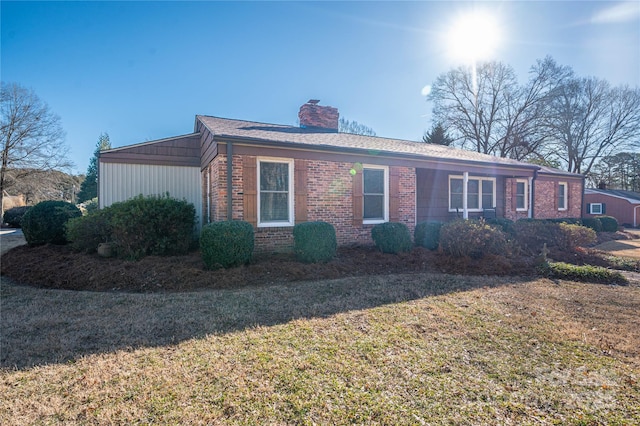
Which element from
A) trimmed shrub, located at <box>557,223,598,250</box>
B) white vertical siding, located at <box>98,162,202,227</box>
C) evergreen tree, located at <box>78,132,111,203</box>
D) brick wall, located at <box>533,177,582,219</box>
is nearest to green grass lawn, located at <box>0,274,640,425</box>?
trimmed shrub, located at <box>557,223,598,250</box>

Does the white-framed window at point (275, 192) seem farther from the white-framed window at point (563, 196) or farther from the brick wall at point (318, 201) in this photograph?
the white-framed window at point (563, 196)

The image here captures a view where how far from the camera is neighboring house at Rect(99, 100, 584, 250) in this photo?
7.75 metres

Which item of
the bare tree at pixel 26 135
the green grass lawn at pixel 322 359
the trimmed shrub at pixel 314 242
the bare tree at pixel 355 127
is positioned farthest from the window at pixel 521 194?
the bare tree at pixel 26 135

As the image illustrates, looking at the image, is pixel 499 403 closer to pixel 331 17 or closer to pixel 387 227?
pixel 387 227

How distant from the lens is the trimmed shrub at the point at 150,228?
7086 mm

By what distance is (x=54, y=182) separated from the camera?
25.0m

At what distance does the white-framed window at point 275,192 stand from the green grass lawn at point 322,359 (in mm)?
3328

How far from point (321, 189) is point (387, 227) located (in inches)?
81.9

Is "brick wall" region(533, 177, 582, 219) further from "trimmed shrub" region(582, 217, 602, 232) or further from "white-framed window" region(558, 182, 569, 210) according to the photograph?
"trimmed shrub" region(582, 217, 602, 232)

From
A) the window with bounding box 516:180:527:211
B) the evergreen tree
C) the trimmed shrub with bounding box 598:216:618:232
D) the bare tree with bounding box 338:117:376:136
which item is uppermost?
the bare tree with bounding box 338:117:376:136

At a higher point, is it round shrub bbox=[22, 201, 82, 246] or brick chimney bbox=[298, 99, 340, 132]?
brick chimney bbox=[298, 99, 340, 132]

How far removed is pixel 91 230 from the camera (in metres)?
7.75

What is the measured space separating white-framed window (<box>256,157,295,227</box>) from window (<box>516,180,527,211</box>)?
1188 centimetres

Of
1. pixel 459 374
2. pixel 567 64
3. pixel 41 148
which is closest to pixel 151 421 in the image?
pixel 459 374
